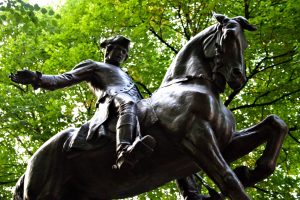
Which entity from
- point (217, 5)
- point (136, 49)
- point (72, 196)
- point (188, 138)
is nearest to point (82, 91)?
point (136, 49)

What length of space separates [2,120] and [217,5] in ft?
20.6

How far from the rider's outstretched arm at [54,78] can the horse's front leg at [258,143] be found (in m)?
1.93

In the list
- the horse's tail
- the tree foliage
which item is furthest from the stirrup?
the tree foliage

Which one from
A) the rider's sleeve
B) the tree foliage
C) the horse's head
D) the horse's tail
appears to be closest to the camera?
the horse's head

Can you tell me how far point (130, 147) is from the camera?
4246 millimetres

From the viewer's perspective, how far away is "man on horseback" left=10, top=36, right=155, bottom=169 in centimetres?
427

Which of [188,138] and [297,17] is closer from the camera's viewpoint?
[188,138]

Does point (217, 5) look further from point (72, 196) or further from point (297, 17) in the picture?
point (72, 196)

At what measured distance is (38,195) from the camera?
5.10m

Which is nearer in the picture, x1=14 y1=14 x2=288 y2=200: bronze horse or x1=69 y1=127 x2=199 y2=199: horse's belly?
x1=14 y1=14 x2=288 y2=200: bronze horse

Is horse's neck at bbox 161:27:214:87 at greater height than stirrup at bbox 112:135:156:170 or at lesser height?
greater

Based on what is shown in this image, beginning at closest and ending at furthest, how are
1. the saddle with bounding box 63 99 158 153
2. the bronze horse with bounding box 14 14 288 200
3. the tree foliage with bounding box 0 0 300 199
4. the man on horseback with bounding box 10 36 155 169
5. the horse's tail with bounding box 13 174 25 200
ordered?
the man on horseback with bounding box 10 36 155 169
the bronze horse with bounding box 14 14 288 200
the saddle with bounding box 63 99 158 153
the horse's tail with bounding box 13 174 25 200
the tree foliage with bounding box 0 0 300 199

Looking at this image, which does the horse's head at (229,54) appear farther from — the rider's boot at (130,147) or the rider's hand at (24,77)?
the rider's hand at (24,77)

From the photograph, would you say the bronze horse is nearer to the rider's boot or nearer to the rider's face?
the rider's boot
